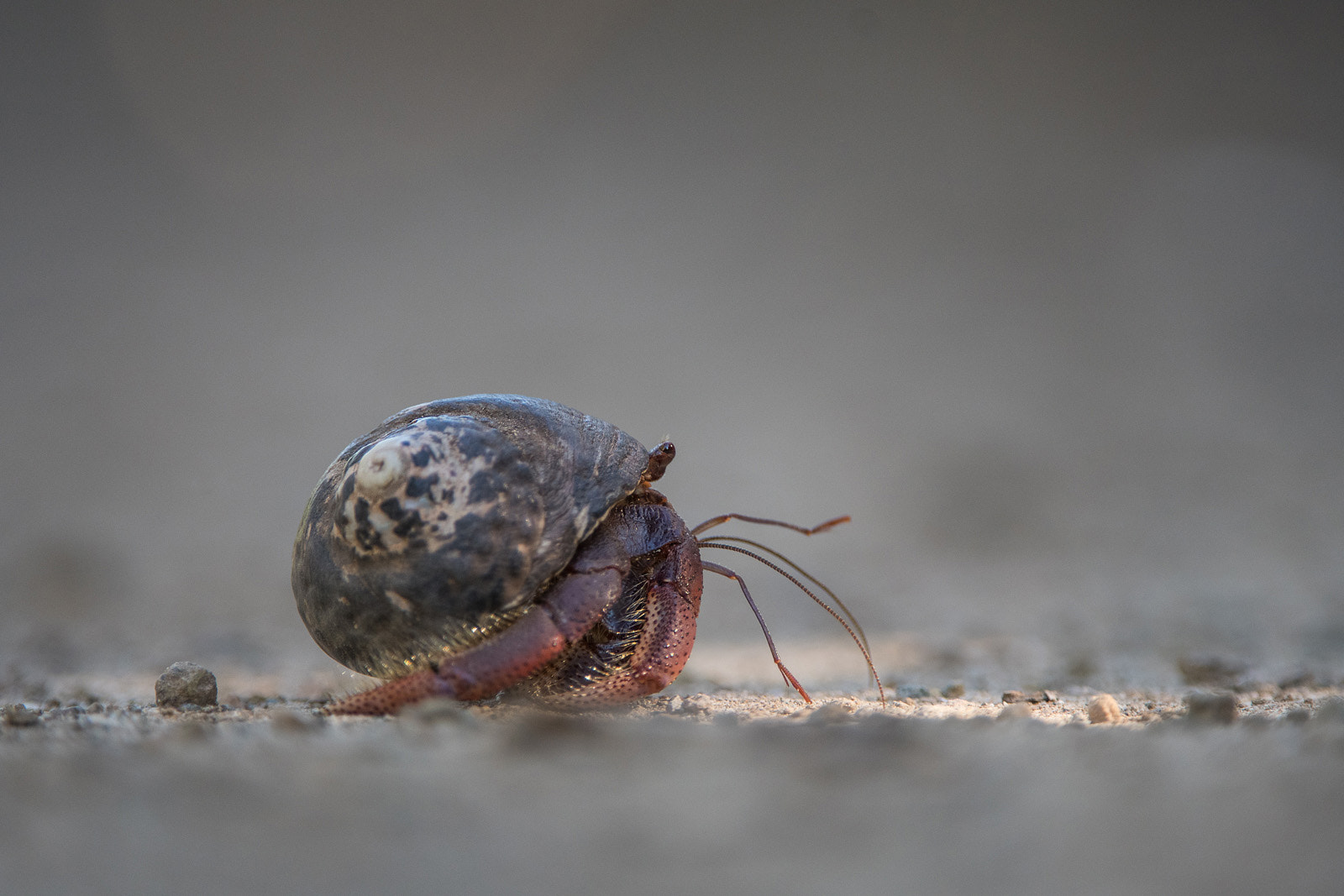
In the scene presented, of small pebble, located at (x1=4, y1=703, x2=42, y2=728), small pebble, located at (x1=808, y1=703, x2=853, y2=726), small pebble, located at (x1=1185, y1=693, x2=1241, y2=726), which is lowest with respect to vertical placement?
small pebble, located at (x1=1185, y1=693, x2=1241, y2=726)

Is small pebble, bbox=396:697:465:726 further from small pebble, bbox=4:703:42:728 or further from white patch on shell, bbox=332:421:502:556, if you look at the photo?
small pebble, bbox=4:703:42:728

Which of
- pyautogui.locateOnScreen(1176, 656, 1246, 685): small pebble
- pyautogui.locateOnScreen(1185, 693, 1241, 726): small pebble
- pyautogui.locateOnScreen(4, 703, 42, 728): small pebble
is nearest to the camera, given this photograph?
pyautogui.locateOnScreen(1185, 693, 1241, 726): small pebble

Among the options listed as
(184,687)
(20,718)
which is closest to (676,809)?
(20,718)

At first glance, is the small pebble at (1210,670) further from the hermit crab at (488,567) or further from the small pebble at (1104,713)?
the hermit crab at (488,567)

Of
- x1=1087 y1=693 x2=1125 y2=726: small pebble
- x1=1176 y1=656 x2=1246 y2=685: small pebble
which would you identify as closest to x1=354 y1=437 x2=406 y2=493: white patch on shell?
x1=1087 y1=693 x2=1125 y2=726: small pebble

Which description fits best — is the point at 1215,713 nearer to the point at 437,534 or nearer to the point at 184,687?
the point at 437,534

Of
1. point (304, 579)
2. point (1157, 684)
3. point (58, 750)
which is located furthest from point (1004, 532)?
point (58, 750)

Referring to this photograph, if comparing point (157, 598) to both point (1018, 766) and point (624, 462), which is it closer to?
point (624, 462)
